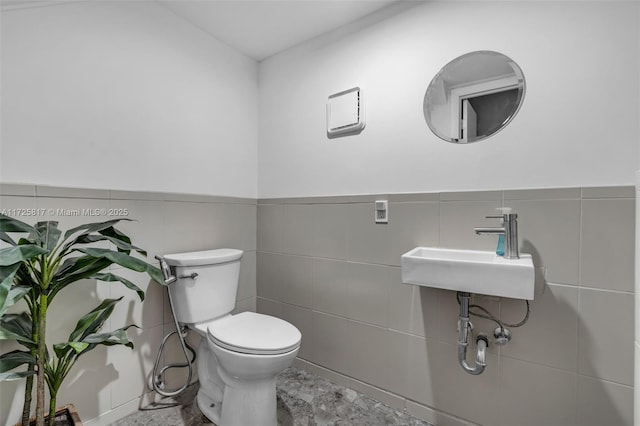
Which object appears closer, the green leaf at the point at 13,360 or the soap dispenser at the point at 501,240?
the green leaf at the point at 13,360

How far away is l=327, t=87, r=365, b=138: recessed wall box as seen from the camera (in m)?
1.78

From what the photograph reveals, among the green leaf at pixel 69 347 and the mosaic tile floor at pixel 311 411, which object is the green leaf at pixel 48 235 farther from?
the mosaic tile floor at pixel 311 411

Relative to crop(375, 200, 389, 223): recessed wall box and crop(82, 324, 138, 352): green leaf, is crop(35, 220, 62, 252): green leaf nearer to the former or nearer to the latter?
crop(82, 324, 138, 352): green leaf

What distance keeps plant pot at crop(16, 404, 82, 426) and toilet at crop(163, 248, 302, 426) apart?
512 millimetres

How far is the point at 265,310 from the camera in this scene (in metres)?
2.21

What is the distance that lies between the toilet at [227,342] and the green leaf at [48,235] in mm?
574

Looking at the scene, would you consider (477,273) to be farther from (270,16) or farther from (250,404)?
(270,16)

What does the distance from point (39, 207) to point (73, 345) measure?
0.65 meters

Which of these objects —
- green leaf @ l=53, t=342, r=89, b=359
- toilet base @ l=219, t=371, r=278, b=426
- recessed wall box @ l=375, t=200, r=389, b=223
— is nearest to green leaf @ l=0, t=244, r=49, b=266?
green leaf @ l=53, t=342, r=89, b=359

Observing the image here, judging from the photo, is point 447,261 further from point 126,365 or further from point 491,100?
point 126,365

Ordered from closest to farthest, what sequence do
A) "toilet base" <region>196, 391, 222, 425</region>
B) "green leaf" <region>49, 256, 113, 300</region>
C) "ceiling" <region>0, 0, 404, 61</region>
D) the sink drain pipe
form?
1. "green leaf" <region>49, 256, 113, 300</region>
2. the sink drain pipe
3. "toilet base" <region>196, 391, 222, 425</region>
4. "ceiling" <region>0, 0, 404, 61</region>

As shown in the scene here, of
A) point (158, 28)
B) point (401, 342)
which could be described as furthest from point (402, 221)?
point (158, 28)

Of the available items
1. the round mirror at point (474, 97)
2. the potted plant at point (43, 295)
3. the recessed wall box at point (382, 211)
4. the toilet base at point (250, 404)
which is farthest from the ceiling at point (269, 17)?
the toilet base at point (250, 404)

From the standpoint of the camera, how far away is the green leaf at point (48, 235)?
101cm
